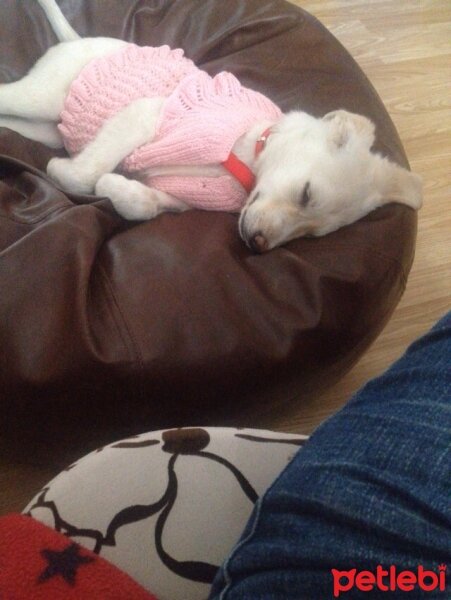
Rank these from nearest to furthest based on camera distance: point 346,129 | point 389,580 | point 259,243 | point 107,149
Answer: point 389,580 < point 259,243 < point 346,129 < point 107,149

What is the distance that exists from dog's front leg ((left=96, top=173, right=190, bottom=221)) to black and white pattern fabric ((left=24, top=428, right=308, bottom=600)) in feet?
2.08

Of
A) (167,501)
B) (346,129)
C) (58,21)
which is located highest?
(58,21)

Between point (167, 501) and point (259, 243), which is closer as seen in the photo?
point (167, 501)

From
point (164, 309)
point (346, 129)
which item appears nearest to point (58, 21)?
point (346, 129)

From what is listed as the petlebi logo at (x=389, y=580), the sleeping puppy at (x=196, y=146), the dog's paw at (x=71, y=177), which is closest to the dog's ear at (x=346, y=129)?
the sleeping puppy at (x=196, y=146)

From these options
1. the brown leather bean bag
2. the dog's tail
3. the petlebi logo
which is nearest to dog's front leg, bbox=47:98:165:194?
the brown leather bean bag

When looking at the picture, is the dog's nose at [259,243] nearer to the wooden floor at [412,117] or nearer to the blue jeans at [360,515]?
the wooden floor at [412,117]

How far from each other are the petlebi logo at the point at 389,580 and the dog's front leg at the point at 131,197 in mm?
955

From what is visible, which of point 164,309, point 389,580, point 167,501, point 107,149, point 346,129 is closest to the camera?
point 389,580

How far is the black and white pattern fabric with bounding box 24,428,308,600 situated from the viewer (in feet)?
2.51

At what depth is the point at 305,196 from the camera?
1339 mm

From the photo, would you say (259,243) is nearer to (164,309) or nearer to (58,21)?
(164,309)

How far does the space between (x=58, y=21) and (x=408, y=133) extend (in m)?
1.42

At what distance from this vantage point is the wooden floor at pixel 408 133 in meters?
1.52
